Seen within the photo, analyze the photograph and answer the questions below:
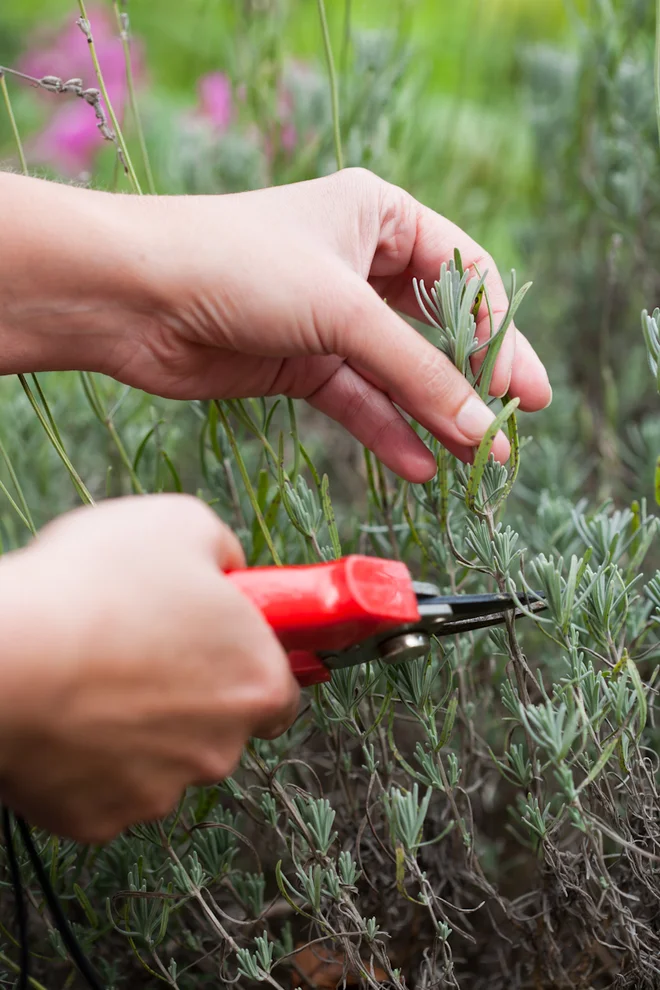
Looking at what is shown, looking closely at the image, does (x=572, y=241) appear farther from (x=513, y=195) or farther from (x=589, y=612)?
(x=589, y=612)

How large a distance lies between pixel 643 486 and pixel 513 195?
0.94m

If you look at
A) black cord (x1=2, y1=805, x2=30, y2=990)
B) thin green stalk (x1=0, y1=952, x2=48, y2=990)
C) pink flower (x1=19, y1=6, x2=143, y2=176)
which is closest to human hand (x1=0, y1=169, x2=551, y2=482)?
black cord (x1=2, y1=805, x2=30, y2=990)

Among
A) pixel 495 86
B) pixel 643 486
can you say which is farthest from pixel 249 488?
pixel 495 86

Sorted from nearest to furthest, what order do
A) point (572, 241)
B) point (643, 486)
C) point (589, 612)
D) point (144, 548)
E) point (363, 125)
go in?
point (144, 548) < point (589, 612) < point (643, 486) < point (363, 125) < point (572, 241)

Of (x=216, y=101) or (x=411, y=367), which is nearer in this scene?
(x=411, y=367)

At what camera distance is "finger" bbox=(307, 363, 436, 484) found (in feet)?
2.55

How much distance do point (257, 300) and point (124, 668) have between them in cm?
33

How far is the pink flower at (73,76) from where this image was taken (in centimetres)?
210

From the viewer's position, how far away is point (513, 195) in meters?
1.75

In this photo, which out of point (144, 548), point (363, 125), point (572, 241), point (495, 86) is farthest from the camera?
point (495, 86)

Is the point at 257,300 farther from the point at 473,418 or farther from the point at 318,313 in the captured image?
the point at 473,418

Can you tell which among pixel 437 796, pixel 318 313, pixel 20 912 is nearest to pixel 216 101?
pixel 318 313

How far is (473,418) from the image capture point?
666 mm

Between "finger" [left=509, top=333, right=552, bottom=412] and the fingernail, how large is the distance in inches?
3.5
